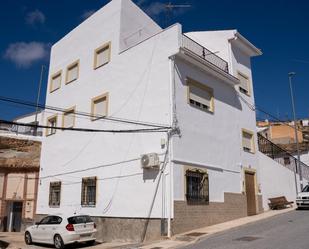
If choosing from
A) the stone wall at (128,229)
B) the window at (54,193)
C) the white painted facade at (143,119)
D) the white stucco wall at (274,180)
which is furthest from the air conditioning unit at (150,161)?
the white stucco wall at (274,180)

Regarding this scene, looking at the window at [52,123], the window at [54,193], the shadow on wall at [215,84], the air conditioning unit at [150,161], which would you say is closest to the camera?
the air conditioning unit at [150,161]

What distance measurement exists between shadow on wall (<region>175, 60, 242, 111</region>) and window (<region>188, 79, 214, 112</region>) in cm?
30

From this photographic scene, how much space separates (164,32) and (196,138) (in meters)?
5.10

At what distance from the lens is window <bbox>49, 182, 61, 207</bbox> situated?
19766mm

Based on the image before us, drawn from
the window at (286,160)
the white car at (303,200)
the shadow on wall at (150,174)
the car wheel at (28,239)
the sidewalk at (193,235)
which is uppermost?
the window at (286,160)

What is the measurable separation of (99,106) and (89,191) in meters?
4.55

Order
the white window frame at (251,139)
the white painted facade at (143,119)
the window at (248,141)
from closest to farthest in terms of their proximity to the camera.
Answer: the white painted facade at (143,119)
the white window frame at (251,139)
the window at (248,141)

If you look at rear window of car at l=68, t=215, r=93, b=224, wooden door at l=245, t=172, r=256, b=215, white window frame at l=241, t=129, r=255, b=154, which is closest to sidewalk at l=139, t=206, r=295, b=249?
wooden door at l=245, t=172, r=256, b=215

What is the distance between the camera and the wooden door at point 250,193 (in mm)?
18125

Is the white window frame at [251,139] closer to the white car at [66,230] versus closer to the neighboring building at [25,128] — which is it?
the white car at [66,230]

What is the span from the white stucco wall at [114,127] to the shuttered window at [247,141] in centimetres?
638

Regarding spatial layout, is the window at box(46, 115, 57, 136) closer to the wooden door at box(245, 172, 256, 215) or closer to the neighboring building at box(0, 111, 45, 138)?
the neighboring building at box(0, 111, 45, 138)

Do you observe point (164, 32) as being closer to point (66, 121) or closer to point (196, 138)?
point (196, 138)

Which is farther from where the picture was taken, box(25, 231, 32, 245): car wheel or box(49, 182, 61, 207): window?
box(49, 182, 61, 207): window
